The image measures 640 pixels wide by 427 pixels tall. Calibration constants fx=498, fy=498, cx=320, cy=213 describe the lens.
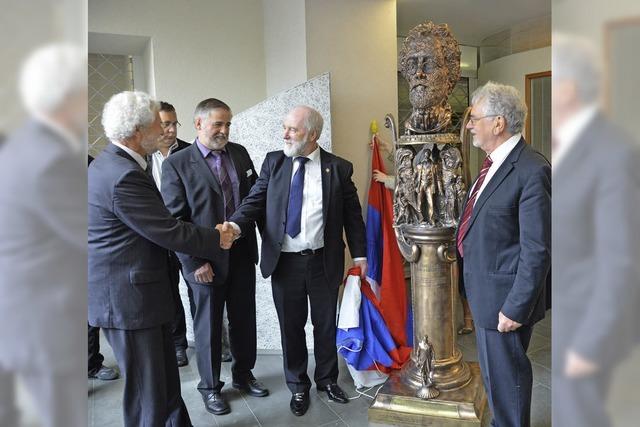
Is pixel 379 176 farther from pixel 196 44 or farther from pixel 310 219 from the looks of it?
pixel 196 44

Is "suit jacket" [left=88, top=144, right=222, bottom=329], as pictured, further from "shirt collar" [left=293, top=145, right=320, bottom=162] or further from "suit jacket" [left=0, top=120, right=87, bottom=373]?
"suit jacket" [left=0, top=120, right=87, bottom=373]

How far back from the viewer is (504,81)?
5.91 meters

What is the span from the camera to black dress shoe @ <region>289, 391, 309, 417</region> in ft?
8.58

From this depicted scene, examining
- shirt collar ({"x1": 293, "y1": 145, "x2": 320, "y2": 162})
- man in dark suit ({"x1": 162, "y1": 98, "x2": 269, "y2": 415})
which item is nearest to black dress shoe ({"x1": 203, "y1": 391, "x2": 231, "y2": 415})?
man in dark suit ({"x1": 162, "y1": 98, "x2": 269, "y2": 415})

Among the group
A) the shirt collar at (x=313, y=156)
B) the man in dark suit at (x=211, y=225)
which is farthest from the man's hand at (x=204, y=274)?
the shirt collar at (x=313, y=156)

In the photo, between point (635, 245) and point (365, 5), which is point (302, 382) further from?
point (365, 5)

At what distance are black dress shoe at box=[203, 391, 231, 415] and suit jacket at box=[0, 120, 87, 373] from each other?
94.4 inches

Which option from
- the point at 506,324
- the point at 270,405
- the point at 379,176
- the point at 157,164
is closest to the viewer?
the point at 506,324

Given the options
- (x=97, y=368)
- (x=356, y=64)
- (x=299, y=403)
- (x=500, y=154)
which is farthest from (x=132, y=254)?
(x=356, y=64)

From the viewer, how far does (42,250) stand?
400 mm

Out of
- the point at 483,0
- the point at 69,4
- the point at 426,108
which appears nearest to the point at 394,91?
the point at 483,0

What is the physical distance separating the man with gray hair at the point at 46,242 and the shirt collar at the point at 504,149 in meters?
1.67

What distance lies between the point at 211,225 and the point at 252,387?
1.00m

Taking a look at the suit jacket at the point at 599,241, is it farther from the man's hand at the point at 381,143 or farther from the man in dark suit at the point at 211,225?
the man's hand at the point at 381,143
